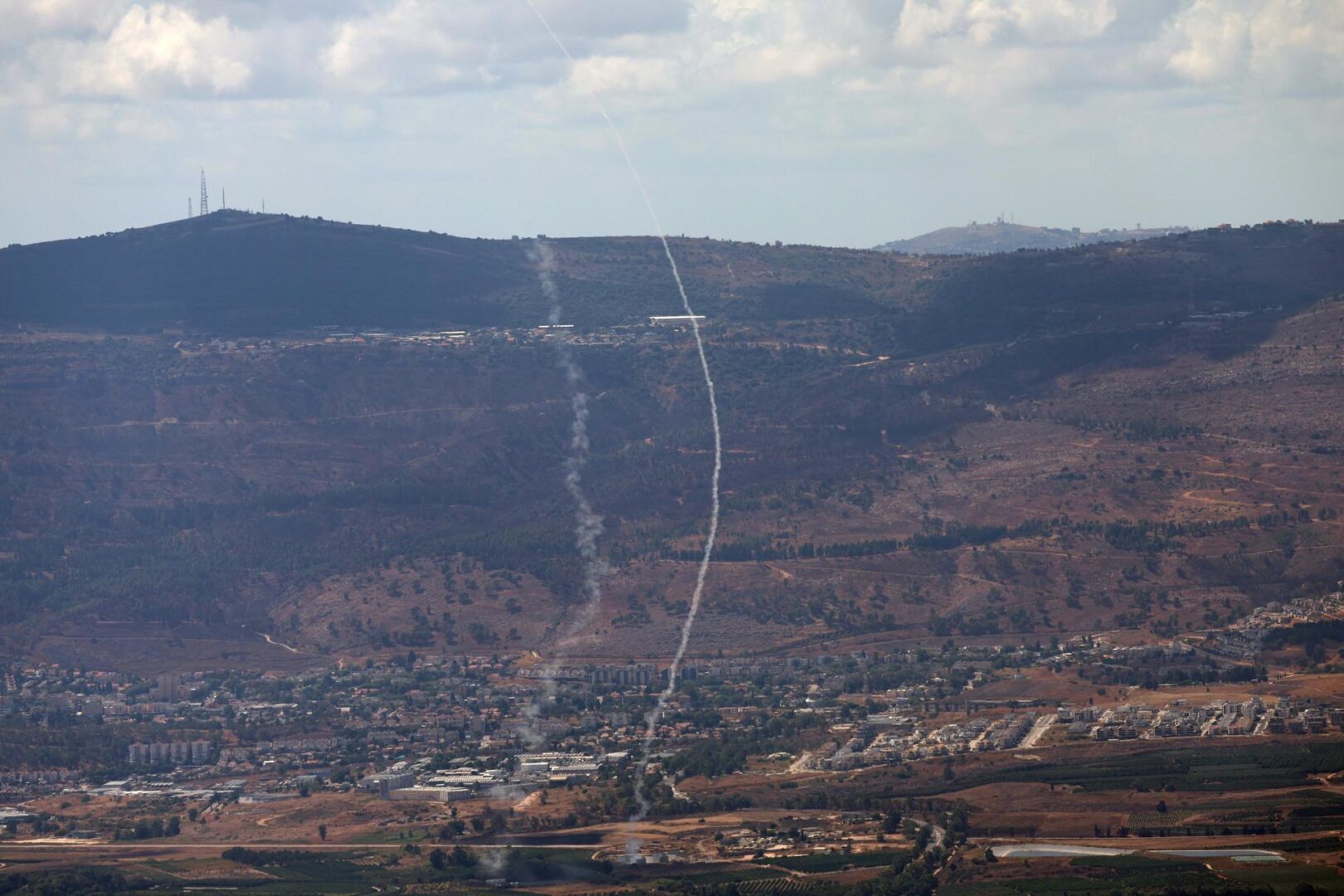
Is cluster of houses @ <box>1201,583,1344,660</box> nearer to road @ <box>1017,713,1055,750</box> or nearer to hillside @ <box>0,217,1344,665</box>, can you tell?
hillside @ <box>0,217,1344,665</box>

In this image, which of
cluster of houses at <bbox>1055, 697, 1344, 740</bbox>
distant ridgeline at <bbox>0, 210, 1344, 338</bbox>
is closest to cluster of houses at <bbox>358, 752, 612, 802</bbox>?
cluster of houses at <bbox>1055, 697, 1344, 740</bbox>

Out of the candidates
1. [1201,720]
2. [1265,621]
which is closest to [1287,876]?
[1201,720]

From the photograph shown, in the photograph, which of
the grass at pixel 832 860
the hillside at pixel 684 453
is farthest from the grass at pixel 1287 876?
the hillside at pixel 684 453

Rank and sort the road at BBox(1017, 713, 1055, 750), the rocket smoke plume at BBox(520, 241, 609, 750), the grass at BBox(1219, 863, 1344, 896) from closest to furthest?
the grass at BBox(1219, 863, 1344, 896) → the road at BBox(1017, 713, 1055, 750) → the rocket smoke plume at BBox(520, 241, 609, 750)

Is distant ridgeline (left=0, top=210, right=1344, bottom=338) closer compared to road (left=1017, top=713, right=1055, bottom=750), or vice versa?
road (left=1017, top=713, right=1055, bottom=750)

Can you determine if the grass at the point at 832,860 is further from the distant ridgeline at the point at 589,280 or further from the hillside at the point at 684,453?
the distant ridgeline at the point at 589,280

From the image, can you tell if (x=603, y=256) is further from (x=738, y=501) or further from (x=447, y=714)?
(x=447, y=714)
